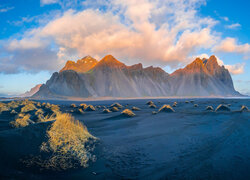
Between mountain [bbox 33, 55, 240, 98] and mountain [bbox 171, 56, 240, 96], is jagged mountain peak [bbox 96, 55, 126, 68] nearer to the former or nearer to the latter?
mountain [bbox 33, 55, 240, 98]

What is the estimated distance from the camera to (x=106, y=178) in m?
4.47

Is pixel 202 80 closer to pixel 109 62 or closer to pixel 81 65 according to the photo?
pixel 109 62

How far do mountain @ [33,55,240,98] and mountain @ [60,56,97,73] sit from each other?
152 ft

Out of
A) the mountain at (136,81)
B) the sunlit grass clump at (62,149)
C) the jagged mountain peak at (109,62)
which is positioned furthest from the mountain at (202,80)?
the sunlit grass clump at (62,149)

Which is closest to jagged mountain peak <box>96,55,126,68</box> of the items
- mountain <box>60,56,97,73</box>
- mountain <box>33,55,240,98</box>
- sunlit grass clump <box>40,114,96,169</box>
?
mountain <box>33,55,240,98</box>

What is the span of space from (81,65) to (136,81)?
272ft

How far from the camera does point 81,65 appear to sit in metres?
174

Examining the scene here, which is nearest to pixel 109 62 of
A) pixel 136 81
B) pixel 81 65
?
pixel 136 81

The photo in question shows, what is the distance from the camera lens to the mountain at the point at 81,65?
541 ft

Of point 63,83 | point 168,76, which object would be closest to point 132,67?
point 168,76

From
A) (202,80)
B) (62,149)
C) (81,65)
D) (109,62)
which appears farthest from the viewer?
(81,65)

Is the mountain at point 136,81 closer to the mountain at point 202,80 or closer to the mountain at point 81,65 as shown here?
the mountain at point 202,80

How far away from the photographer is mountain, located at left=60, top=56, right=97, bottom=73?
16475 cm

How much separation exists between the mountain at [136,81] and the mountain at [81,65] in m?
46.4
